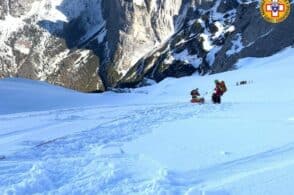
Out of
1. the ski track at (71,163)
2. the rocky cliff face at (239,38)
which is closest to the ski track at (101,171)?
the ski track at (71,163)

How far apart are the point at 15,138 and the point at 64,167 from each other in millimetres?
6536

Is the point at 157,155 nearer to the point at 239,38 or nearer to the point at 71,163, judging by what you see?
the point at 71,163

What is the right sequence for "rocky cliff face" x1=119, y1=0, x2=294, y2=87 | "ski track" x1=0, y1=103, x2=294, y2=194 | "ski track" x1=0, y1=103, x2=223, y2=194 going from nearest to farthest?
1. "ski track" x1=0, y1=103, x2=294, y2=194
2. "ski track" x1=0, y1=103, x2=223, y2=194
3. "rocky cliff face" x1=119, y1=0, x2=294, y2=87

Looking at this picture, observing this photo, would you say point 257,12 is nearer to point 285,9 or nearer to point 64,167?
point 285,9

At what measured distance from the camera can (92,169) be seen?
37.4 feet

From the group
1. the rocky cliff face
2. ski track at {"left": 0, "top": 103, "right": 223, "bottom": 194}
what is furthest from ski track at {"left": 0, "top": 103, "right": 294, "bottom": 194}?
the rocky cliff face

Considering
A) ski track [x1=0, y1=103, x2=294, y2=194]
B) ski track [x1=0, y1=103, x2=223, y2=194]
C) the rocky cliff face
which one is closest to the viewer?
ski track [x1=0, y1=103, x2=294, y2=194]

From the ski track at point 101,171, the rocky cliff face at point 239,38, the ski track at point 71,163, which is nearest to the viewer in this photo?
the ski track at point 101,171

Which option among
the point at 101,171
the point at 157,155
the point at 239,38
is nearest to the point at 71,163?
the point at 101,171

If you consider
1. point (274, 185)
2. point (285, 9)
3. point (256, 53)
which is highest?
point (285, 9)

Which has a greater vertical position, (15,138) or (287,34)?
(287,34)

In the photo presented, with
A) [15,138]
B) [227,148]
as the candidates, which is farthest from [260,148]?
[15,138]

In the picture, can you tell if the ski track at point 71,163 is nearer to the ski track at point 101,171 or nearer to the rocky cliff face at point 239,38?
the ski track at point 101,171

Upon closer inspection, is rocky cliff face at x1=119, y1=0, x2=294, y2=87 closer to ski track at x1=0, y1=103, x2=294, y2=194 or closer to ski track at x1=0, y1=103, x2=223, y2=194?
ski track at x1=0, y1=103, x2=223, y2=194
